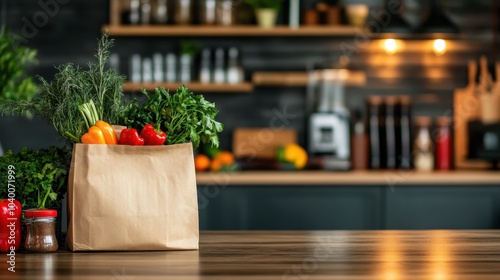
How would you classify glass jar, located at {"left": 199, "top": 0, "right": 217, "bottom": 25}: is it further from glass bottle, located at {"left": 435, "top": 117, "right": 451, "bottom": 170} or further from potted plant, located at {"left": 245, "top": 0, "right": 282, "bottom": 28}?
glass bottle, located at {"left": 435, "top": 117, "right": 451, "bottom": 170}

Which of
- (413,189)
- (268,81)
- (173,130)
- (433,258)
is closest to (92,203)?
(173,130)

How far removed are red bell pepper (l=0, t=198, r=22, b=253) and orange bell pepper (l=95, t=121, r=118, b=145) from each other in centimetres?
24

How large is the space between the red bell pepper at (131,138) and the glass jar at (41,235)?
209 mm

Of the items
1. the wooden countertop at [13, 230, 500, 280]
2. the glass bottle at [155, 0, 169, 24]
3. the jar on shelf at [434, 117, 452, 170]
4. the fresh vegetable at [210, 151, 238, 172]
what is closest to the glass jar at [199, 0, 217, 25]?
the glass bottle at [155, 0, 169, 24]

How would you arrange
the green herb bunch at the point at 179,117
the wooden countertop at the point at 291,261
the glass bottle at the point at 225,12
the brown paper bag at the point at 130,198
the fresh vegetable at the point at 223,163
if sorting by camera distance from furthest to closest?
the glass bottle at the point at 225,12 → the fresh vegetable at the point at 223,163 → the green herb bunch at the point at 179,117 → the brown paper bag at the point at 130,198 → the wooden countertop at the point at 291,261

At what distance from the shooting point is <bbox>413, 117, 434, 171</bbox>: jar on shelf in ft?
15.0

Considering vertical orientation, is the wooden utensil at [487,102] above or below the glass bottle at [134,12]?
below

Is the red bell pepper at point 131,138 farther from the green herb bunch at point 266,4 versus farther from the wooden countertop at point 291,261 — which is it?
the green herb bunch at point 266,4

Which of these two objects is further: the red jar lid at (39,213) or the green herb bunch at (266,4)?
the green herb bunch at (266,4)

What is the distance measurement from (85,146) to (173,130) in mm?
216

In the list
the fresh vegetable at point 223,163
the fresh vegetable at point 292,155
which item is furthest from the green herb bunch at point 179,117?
the fresh vegetable at point 292,155

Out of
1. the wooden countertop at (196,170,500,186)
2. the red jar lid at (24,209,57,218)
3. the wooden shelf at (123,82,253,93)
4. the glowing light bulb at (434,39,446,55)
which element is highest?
the glowing light bulb at (434,39,446,55)

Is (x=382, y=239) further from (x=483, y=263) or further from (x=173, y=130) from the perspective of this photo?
(x=173, y=130)

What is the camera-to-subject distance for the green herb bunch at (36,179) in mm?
1579
